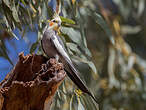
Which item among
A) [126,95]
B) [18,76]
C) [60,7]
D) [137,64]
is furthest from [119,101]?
[18,76]

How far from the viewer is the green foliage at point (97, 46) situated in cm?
199

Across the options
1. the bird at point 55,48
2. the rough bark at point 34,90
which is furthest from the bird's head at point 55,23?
the rough bark at point 34,90

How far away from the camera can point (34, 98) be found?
1536 millimetres

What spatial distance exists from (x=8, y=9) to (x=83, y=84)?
0.54 meters

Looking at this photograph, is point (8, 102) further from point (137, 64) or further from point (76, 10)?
point (137, 64)

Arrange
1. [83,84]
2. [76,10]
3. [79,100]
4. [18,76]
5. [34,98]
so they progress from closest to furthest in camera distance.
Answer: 1. [34,98]
2. [18,76]
3. [83,84]
4. [79,100]
5. [76,10]

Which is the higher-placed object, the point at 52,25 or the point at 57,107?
the point at 52,25

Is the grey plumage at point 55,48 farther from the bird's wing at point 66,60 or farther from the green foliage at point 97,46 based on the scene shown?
the green foliage at point 97,46

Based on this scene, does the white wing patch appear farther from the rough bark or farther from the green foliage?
the rough bark

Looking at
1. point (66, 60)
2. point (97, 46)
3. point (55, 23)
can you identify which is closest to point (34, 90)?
point (66, 60)

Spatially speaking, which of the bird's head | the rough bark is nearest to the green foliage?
the bird's head

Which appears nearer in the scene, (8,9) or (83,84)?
(83,84)

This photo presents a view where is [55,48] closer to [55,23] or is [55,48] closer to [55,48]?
[55,48]

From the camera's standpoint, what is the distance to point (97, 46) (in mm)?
4438
